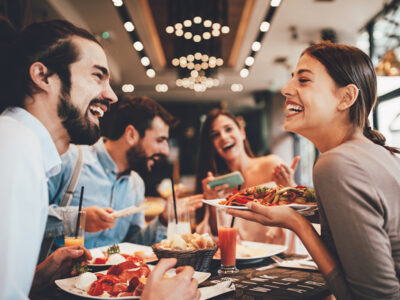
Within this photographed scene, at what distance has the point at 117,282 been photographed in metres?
1.38

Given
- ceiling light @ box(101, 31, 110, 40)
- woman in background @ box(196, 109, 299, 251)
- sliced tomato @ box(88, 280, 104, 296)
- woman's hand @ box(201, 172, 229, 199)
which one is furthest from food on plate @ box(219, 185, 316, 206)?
ceiling light @ box(101, 31, 110, 40)

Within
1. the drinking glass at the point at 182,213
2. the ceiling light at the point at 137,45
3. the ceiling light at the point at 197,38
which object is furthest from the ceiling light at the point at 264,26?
the drinking glass at the point at 182,213

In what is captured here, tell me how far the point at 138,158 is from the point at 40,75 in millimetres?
1979

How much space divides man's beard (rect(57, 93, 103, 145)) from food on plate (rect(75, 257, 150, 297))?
62 cm

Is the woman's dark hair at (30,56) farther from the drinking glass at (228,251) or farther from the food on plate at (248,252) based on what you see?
the food on plate at (248,252)

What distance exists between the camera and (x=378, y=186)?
3.97 feet

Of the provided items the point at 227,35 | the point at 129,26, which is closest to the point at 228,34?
the point at 227,35

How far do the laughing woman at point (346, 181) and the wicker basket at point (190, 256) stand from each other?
0.26m

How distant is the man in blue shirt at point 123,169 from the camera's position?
9.14 ft

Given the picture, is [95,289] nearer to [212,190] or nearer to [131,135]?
[212,190]

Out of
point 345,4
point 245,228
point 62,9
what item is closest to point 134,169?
point 245,228

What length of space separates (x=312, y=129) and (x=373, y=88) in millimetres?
321

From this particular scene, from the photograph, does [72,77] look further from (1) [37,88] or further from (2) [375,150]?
(2) [375,150]

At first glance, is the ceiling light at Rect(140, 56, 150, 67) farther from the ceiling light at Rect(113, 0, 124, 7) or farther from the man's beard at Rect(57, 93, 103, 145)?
the man's beard at Rect(57, 93, 103, 145)
